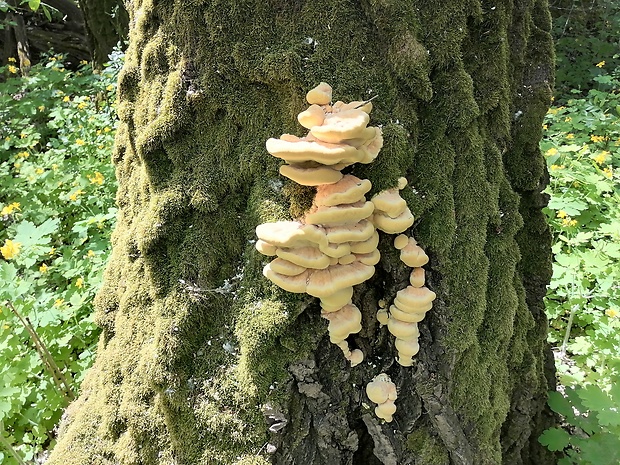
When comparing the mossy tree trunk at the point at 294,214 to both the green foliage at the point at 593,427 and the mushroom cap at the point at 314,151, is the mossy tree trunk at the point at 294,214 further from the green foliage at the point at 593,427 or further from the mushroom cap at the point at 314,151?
the green foliage at the point at 593,427

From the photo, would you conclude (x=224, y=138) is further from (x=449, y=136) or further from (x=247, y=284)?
(x=449, y=136)

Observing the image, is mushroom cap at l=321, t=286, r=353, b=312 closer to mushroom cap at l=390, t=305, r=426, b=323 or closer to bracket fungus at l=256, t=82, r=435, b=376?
bracket fungus at l=256, t=82, r=435, b=376

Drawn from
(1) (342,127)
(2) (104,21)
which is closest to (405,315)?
(1) (342,127)

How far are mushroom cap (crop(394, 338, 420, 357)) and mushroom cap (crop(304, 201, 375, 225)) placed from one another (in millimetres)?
604

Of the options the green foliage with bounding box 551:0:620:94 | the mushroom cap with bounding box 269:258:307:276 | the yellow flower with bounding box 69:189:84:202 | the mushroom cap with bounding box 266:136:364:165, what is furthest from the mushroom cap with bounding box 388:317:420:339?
the green foliage with bounding box 551:0:620:94

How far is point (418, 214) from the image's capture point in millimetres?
1928

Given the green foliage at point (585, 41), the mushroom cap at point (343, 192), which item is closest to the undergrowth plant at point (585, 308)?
the mushroom cap at point (343, 192)

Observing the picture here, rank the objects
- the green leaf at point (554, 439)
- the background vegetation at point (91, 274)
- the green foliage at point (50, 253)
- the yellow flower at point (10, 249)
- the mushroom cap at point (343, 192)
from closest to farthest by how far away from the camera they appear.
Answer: the mushroom cap at point (343, 192)
the green leaf at point (554, 439)
the background vegetation at point (91, 274)
the green foliage at point (50, 253)
the yellow flower at point (10, 249)

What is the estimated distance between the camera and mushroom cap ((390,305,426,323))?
1874mm

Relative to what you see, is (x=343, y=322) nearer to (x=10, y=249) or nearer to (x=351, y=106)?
(x=351, y=106)

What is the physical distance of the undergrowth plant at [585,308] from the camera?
2479mm

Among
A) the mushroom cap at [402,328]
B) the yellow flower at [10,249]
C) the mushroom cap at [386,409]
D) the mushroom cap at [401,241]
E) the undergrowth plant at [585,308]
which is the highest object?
the mushroom cap at [401,241]

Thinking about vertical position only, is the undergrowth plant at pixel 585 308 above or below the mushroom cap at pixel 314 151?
below

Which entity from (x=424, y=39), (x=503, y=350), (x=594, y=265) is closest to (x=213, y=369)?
(x=503, y=350)
